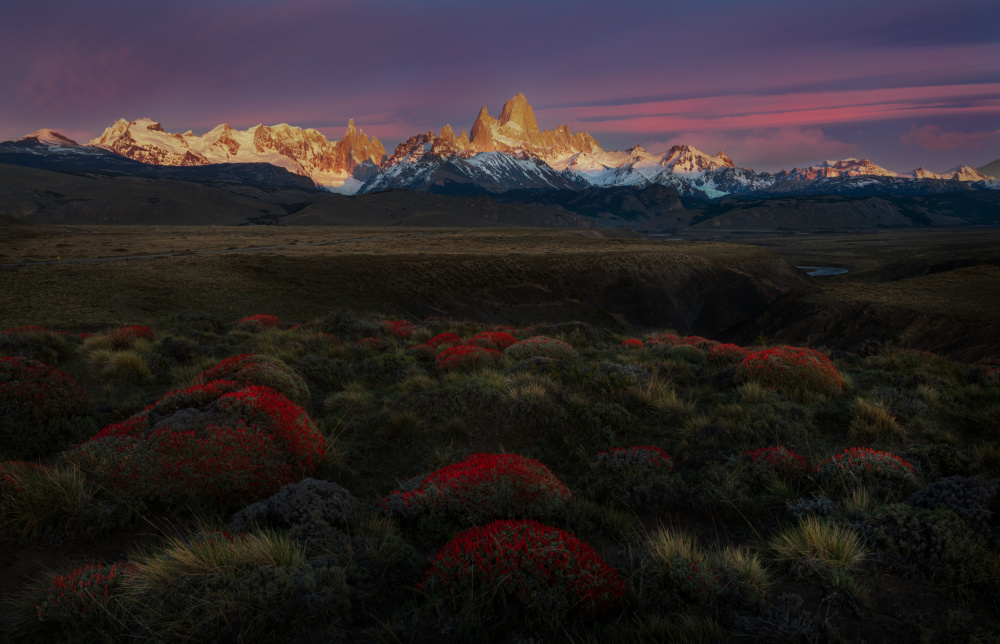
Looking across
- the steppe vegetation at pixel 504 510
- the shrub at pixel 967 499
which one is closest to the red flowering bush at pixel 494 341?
the steppe vegetation at pixel 504 510

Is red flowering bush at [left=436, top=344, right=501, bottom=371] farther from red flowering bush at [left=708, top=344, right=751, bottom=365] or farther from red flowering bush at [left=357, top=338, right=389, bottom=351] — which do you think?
red flowering bush at [left=708, top=344, right=751, bottom=365]

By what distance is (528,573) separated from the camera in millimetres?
3609

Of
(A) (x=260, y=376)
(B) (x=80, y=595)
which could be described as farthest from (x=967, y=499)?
(A) (x=260, y=376)

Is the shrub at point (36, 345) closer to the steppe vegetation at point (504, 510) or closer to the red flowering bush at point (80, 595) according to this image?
the steppe vegetation at point (504, 510)

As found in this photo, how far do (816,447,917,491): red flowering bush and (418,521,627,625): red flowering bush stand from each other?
347cm

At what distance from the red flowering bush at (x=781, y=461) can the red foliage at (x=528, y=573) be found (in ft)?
10.6

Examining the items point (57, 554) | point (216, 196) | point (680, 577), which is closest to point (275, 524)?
point (57, 554)

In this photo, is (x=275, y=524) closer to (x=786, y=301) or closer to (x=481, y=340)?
(x=481, y=340)

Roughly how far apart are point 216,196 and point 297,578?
767 feet

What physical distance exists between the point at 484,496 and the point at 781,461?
12.9 feet

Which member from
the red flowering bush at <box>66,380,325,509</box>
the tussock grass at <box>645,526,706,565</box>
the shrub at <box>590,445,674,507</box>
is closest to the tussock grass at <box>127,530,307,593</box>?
the red flowering bush at <box>66,380,325,509</box>

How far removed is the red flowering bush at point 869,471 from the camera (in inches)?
211

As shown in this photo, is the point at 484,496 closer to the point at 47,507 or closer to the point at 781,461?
the point at 781,461

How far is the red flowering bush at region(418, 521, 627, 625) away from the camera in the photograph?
11.3ft
